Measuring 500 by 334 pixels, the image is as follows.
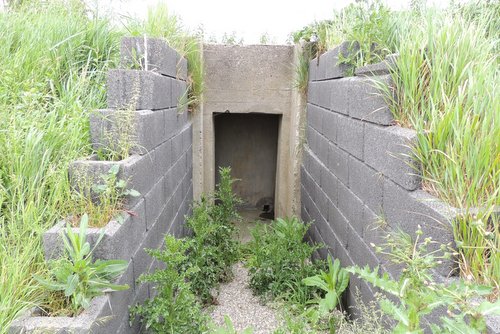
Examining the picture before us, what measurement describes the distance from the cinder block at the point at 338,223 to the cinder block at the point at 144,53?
68.6 inches

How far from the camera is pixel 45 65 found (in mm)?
3156

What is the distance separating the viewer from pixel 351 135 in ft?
10.2

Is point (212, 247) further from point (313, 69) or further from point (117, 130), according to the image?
point (313, 69)

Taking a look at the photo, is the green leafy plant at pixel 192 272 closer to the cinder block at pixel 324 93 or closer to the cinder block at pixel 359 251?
the cinder block at pixel 359 251

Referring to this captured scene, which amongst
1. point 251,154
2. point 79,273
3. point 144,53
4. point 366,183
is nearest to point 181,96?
point 144,53

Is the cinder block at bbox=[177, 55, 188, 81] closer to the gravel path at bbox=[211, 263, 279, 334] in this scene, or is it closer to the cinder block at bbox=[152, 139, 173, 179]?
the cinder block at bbox=[152, 139, 173, 179]

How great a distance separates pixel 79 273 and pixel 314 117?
332cm

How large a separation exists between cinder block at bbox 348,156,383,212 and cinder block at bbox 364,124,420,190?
66 millimetres

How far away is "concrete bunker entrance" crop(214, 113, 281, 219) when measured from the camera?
25.4 ft

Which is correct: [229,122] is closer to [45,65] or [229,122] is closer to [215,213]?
[215,213]

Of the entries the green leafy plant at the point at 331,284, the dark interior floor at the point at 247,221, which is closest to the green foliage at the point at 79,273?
the green leafy plant at the point at 331,284

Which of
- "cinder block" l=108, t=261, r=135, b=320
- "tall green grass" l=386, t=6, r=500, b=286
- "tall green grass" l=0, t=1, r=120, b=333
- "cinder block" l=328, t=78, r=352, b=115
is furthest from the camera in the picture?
"cinder block" l=328, t=78, r=352, b=115

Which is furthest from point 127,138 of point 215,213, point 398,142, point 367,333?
point 215,213

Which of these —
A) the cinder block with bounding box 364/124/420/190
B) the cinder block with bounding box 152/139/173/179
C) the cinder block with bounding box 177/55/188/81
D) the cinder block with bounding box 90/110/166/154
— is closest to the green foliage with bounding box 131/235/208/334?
the cinder block with bounding box 90/110/166/154
